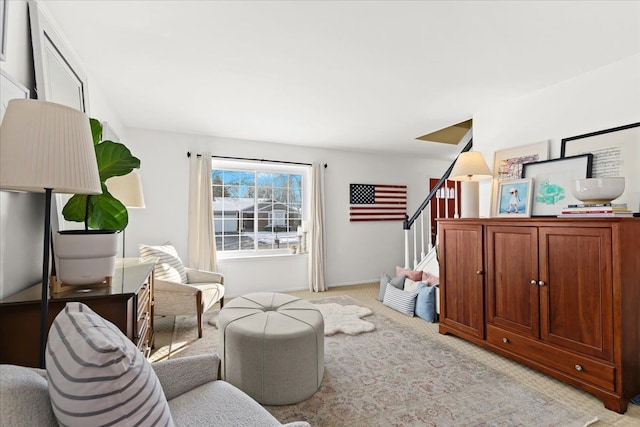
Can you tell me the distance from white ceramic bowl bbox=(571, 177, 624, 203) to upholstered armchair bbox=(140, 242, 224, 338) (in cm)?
323

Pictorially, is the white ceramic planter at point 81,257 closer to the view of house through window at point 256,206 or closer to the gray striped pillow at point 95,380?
the gray striped pillow at point 95,380

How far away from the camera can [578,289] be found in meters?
2.15

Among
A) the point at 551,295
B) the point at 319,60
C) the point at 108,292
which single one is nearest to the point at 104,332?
the point at 108,292

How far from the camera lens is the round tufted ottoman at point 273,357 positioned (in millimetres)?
2000

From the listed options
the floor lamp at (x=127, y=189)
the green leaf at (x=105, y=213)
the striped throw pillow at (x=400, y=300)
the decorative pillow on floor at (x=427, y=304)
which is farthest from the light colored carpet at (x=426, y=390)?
the green leaf at (x=105, y=213)

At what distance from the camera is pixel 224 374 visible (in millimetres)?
2186

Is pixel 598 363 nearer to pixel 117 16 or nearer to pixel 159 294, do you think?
pixel 159 294

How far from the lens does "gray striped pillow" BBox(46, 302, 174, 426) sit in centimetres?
68

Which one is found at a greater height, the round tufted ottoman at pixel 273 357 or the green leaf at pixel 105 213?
the green leaf at pixel 105 213

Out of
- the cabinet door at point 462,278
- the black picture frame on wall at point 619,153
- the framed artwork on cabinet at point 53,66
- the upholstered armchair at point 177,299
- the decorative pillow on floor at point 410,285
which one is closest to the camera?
the framed artwork on cabinet at point 53,66

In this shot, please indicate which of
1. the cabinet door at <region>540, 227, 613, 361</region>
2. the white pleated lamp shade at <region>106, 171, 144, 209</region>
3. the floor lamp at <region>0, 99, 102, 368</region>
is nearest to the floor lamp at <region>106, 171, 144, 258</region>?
the white pleated lamp shade at <region>106, 171, 144, 209</region>

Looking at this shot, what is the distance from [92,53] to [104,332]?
2348 mm

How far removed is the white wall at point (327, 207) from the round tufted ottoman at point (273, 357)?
2.56 metres

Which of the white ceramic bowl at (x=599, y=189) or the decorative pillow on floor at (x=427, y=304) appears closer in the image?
the white ceramic bowl at (x=599, y=189)
